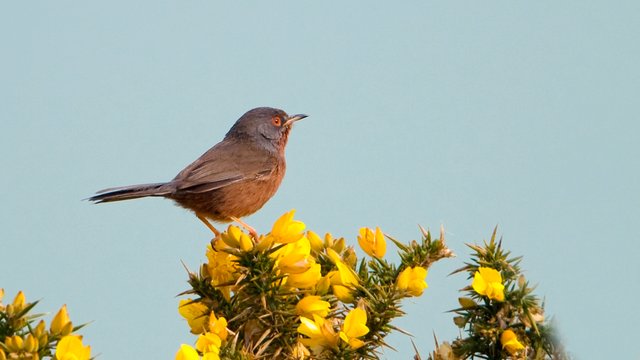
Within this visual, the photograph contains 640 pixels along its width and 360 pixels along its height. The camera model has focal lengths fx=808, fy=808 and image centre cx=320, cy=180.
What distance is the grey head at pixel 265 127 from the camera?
6.97 meters

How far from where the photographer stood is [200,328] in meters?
3.01

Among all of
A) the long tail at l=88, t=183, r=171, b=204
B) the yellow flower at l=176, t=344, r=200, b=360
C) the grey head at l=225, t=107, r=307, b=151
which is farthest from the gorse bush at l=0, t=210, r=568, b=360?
the grey head at l=225, t=107, r=307, b=151

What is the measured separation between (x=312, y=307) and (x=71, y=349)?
0.89 metres

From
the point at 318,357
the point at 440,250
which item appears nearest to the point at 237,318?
the point at 318,357

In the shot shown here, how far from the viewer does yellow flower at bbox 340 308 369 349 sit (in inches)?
102

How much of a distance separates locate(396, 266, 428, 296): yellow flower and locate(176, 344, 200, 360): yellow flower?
776 millimetres

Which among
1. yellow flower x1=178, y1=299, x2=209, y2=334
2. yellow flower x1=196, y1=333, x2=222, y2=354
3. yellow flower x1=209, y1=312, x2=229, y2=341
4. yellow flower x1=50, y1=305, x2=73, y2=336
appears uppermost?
yellow flower x1=178, y1=299, x2=209, y2=334

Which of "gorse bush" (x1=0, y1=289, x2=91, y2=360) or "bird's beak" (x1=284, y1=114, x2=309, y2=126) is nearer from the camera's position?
"gorse bush" (x1=0, y1=289, x2=91, y2=360)

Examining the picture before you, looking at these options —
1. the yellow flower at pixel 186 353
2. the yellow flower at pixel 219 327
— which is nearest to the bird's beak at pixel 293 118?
the yellow flower at pixel 219 327

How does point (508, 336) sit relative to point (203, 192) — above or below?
below

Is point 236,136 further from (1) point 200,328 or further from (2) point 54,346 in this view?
(2) point 54,346

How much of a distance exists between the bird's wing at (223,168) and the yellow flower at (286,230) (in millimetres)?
3089

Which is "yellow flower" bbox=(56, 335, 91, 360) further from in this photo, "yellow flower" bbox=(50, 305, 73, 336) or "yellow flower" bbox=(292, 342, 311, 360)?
"yellow flower" bbox=(292, 342, 311, 360)

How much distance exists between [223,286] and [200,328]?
198mm
